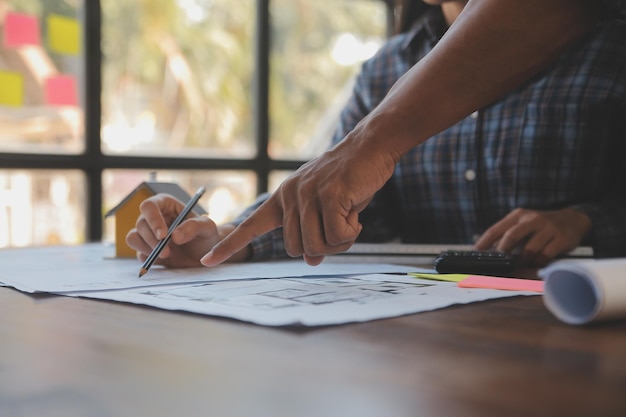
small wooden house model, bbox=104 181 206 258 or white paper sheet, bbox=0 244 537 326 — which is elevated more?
small wooden house model, bbox=104 181 206 258

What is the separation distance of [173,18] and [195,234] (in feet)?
6.45

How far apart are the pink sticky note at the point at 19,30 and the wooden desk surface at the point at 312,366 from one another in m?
1.91

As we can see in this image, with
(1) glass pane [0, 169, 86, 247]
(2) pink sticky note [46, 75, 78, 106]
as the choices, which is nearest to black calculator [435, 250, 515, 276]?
(1) glass pane [0, 169, 86, 247]

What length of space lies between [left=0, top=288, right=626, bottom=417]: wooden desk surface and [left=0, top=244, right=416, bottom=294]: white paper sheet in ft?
0.67

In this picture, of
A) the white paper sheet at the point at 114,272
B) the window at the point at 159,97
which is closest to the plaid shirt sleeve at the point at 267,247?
the white paper sheet at the point at 114,272

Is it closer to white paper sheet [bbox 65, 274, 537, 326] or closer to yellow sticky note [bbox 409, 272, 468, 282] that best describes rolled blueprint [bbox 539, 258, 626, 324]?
white paper sheet [bbox 65, 274, 537, 326]

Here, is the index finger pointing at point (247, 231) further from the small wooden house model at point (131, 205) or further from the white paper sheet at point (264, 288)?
the small wooden house model at point (131, 205)

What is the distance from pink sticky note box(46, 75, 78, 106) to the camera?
8.06ft

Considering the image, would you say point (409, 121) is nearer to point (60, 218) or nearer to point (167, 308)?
point (167, 308)

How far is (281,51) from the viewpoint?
10.5ft

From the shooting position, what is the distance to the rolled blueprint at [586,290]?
1.92 feet

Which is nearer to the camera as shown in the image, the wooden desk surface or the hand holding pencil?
the wooden desk surface

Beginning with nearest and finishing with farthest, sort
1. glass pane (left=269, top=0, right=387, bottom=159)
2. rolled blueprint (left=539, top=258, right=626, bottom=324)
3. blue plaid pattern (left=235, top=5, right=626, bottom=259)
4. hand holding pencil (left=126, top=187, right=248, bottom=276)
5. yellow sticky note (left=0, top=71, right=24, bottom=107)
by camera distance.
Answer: rolled blueprint (left=539, top=258, right=626, bottom=324) < hand holding pencil (left=126, top=187, right=248, bottom=276) < blue plaid pattern (left=235, top=5, right=626, bottom=259) < yellow sticky note (left=0, top=71, right=24, bottom=107) < glass pane (left=269, top=0, right=387, bottom=159)

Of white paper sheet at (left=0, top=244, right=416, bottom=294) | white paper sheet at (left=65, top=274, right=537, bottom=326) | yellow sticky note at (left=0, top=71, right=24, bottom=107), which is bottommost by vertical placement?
white paper sheet at (left=65, top=274, right=537, bottom=326)
